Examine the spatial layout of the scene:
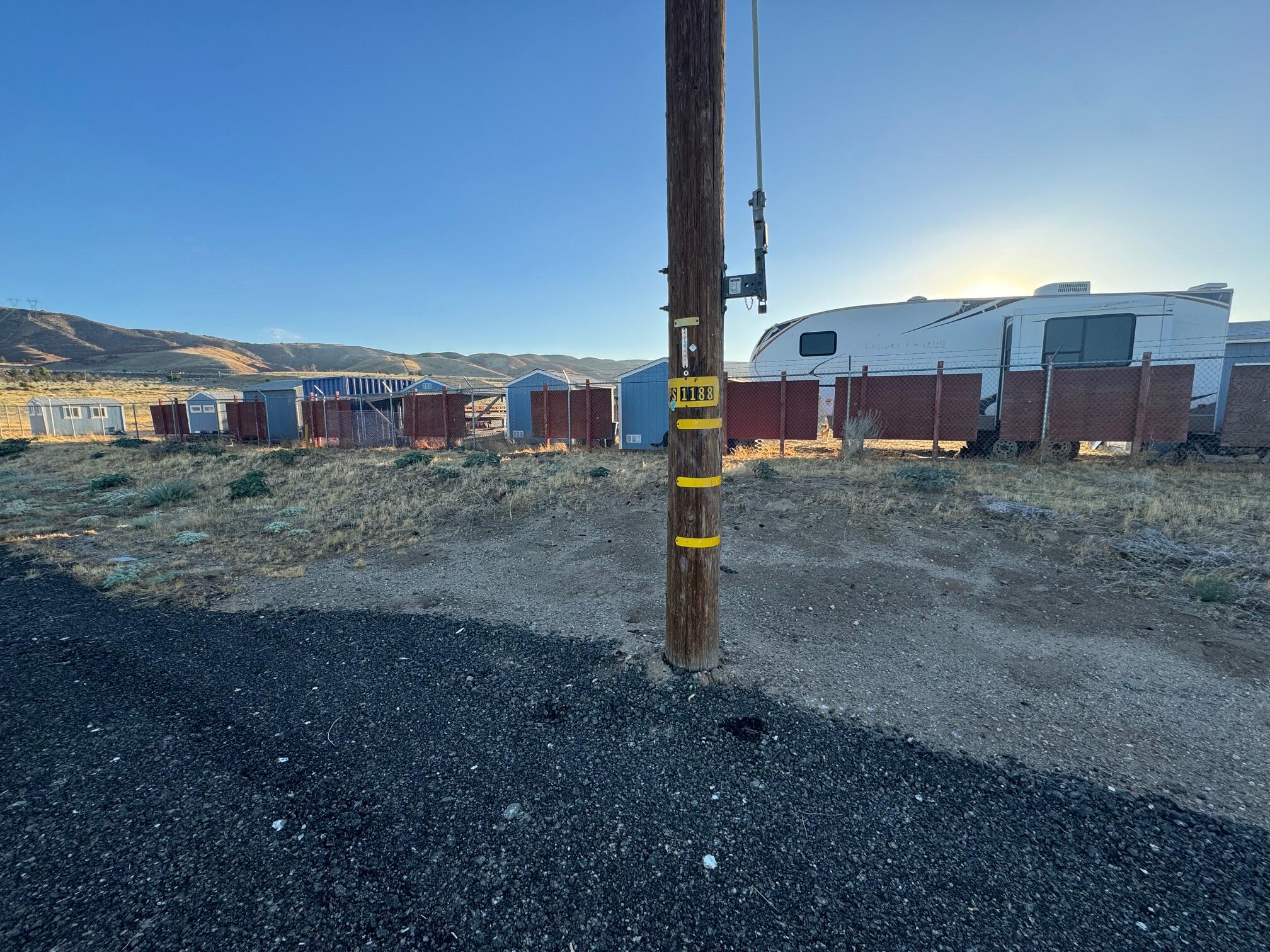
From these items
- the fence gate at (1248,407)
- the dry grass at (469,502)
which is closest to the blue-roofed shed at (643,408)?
the dry grass at (469,502)

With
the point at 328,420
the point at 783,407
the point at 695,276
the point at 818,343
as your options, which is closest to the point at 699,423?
the point at 695,276

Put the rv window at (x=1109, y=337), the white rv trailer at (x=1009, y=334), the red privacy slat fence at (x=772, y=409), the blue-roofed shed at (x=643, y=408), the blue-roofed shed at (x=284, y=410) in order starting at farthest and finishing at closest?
the blue-roofed shed at (x=284, y=410)
the blue-roofed shed at (x=643, y=408)
the red privacy slat fence at (x=772, y=409)
the rv window at (x=1109, y=337)
the white rv trailer at (x=1009, y=334)

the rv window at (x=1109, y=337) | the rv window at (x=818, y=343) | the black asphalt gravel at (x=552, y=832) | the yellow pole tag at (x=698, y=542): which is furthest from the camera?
the rv window at (x=818, y=343)

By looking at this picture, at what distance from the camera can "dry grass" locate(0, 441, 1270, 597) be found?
6480mm

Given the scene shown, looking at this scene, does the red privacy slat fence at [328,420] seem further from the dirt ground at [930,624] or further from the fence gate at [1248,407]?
the fence gate at [1248,407]

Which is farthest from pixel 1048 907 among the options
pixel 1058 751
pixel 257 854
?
pixel 257 854

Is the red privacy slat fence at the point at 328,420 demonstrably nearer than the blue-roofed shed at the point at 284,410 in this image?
Yes

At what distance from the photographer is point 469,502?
29.9ft

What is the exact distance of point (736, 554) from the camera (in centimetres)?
607

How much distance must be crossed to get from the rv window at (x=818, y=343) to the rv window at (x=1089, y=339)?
4510mm

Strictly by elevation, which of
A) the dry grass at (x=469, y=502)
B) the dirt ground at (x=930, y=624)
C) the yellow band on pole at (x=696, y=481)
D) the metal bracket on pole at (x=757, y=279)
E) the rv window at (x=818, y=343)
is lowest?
the dirt ground at (x=930, y=624)

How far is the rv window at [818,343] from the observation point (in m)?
13.9

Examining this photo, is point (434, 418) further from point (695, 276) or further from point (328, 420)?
point (695, 276)

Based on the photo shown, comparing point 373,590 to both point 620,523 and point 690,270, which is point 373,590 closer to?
point 620,523
